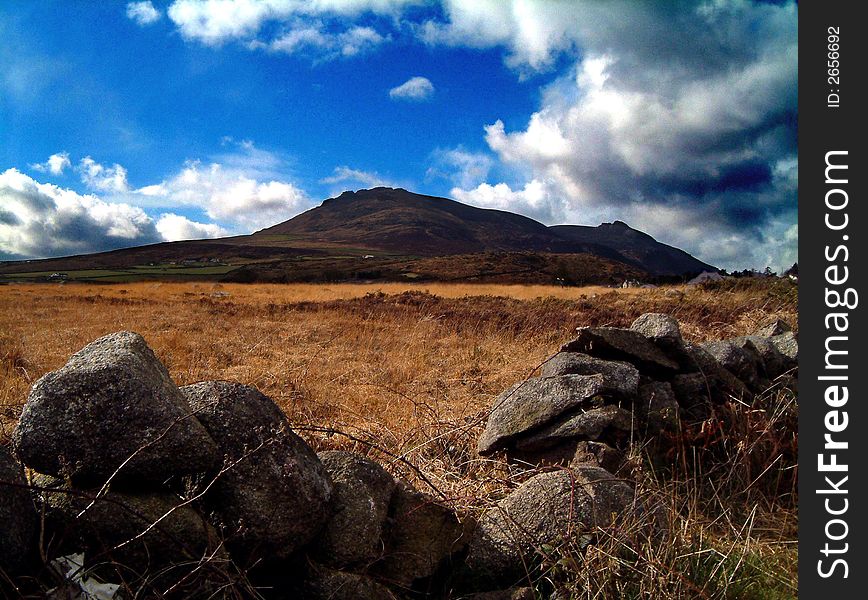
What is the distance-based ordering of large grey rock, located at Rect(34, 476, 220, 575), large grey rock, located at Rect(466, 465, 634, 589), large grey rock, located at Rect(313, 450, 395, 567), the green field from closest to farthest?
1. large grey rock, located at Rect(34, 476, 220, 575)
2. large grey rock, located at Rect(313, 450, 395, 567)
3. large grey rock, located at Rect(466, 465, 634, 589)
4. the green field

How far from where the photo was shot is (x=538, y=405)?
16.6ft

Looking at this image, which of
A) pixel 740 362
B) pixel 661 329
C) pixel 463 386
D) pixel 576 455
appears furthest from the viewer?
pixel 463 386

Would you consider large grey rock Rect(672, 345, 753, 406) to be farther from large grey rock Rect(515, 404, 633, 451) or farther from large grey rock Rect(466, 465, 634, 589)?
large grey rock Rect(466, 465, 634, 589)

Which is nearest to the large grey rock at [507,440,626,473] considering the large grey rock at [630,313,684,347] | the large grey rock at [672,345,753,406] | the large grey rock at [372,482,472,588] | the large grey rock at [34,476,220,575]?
the large grey rock at [372,482,472,588]

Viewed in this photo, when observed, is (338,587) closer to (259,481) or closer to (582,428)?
(259,481)

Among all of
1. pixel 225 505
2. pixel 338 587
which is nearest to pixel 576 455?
pixel 338 587

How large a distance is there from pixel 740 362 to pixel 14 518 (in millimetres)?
7221

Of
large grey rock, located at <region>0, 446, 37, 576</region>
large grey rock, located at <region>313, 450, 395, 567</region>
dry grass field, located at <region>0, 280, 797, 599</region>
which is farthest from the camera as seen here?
dry grass field, located at <region>0, 280, 797, 599</region>

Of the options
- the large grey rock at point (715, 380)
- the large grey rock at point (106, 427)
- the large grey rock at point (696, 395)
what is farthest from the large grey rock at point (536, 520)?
the large grey rock at point (715, 380)

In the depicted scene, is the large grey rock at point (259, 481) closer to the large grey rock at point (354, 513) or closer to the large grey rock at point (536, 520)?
the large grey rock at point (354, 513)

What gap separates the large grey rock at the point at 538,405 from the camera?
4938 millimetres

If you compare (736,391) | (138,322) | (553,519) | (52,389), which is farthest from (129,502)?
(138,322)

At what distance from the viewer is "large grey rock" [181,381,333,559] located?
7.98 feet

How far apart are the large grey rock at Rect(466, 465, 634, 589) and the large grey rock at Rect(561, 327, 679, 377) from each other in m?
2.79
